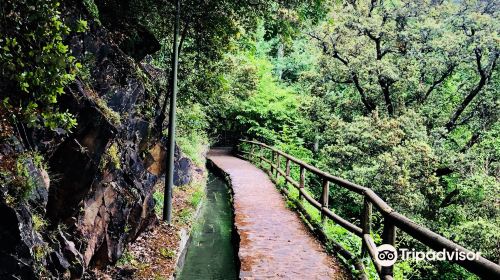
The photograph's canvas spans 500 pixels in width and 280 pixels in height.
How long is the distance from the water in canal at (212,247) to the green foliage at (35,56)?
4280 millimetres

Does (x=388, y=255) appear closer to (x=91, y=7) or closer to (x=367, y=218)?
(x=367, y=218)

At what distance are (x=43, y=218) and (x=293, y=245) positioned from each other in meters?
4.10

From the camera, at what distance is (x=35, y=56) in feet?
11.3

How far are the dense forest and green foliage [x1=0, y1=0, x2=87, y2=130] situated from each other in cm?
2

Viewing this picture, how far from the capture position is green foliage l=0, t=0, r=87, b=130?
Answer: 3.34 m

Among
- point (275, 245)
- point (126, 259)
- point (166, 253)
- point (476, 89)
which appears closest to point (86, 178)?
point (126, 259)

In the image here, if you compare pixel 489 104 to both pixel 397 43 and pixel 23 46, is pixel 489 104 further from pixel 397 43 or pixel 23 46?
pixel 23 46

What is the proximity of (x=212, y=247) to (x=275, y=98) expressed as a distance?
17.2 metres

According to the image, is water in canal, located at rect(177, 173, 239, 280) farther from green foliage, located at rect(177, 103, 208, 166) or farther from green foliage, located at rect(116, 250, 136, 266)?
green foliage, located at rect(177, 103, 208, 166)

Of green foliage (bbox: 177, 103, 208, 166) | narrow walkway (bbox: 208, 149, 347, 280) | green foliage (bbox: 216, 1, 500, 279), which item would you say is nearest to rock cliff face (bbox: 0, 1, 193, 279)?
narrow walkway (bbox: 208, 149, 347, 280)

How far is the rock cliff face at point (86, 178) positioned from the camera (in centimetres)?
350

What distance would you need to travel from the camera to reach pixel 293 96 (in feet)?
84.1

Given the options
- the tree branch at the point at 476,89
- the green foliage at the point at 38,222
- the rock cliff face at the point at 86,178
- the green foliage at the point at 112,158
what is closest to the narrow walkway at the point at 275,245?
the rock cliff face at the point at 86,178

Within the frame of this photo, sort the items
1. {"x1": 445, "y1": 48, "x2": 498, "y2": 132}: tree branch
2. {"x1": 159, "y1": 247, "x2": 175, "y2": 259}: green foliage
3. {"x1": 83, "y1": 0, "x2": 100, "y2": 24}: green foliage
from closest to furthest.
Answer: {"x1": 83, "y1": 0, "x2": 100, "y2": 24}: green foliage
{"x1": 159, "y1": 247, "x2": 175, "y2": 259}: green foliage
{"x1": 445, "y1": 48, "x2": 498, "y2": 132}: tree branch
